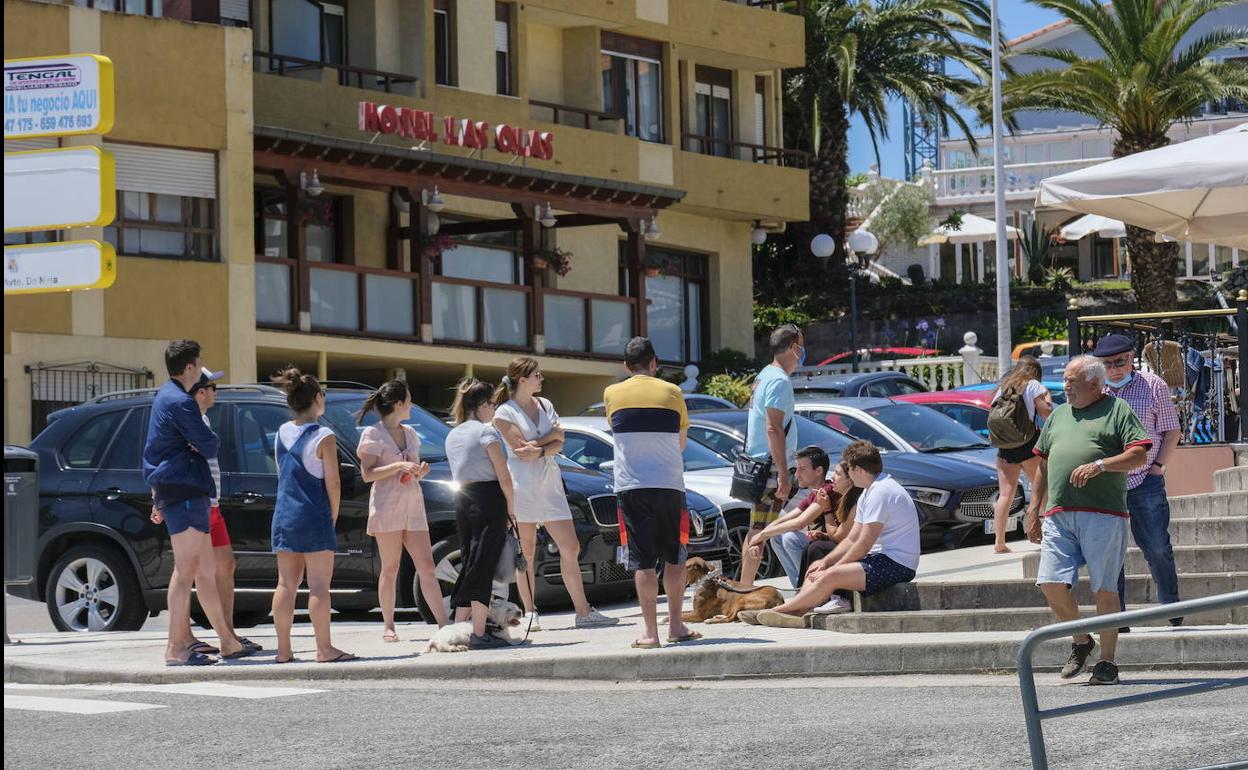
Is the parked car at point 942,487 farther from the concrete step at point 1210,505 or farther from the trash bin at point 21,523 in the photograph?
the trash bin at point 21,523

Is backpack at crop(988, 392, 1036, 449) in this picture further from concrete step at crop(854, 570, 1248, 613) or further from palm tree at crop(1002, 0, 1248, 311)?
palm tree at crop(1002, 0, 1248, 311)

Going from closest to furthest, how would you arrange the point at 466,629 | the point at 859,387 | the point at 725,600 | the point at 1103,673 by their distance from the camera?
1. the point at 1103,673
2. the point at 466,629
3. the point at 725,600
4. the point at 859,387

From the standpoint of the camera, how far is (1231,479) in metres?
15.3

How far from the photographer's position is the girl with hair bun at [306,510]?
38.4ft

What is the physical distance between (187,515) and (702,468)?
707 cm

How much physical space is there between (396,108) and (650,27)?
789cm

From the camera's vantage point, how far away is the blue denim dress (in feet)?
38.3

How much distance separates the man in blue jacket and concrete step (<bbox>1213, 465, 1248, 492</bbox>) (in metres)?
7.66

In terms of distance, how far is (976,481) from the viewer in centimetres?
1841

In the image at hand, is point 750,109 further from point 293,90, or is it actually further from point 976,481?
point 976,481

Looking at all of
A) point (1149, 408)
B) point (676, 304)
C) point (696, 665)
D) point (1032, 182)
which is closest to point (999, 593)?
point (1149, 408)

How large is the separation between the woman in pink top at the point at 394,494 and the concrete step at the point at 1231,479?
6.16 meters

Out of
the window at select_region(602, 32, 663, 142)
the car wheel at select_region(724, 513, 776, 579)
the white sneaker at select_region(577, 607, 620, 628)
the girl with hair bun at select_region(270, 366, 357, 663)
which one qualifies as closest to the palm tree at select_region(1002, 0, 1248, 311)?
the window at select_region(602, 32, 663, 142)

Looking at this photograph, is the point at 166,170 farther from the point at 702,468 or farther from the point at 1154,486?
the point at 1154,486
